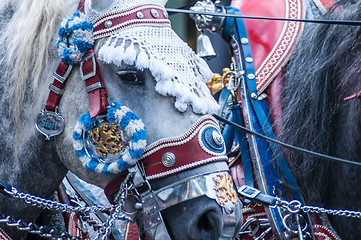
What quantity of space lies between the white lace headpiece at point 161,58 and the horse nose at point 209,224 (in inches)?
11.5

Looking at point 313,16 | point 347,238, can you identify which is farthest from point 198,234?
point 313,16

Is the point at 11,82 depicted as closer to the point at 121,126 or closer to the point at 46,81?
the point at 46,81

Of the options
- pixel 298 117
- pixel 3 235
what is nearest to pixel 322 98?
pixel 298 117

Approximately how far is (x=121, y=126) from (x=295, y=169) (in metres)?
1.05

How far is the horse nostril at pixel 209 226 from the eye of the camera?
70.9 inches

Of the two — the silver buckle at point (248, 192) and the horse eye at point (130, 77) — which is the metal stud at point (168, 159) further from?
the silver buckle at point (248, 192)

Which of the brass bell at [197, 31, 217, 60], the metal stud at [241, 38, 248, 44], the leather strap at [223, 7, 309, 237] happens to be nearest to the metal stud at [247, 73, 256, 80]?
the leather strap at [223, 7, 309, 237]

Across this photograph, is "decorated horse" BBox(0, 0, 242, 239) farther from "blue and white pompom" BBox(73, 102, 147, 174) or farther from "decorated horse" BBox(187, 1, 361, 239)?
"decorated horse" BBox(187, 1, 361, 239)

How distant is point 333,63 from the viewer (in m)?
2.58

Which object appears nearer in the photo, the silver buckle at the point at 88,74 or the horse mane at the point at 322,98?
the silver buckle at the point at 88,74

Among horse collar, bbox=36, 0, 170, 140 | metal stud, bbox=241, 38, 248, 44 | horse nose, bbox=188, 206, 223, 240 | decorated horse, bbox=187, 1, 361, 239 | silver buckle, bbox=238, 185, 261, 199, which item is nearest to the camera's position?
horse nose, bbox=188, 206, 223, 240

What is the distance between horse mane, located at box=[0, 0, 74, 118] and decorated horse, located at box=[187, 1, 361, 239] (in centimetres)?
64

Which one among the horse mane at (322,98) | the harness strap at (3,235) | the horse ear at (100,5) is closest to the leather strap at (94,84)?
the horse ear at (100,5)

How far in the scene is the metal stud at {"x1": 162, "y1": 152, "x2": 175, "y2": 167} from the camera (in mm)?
1845
